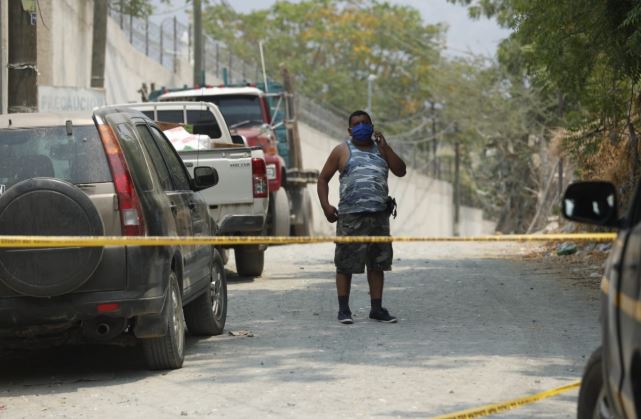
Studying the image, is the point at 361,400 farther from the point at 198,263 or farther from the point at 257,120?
the point at 257,120

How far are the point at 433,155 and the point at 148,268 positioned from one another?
54.6m

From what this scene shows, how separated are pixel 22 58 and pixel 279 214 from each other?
4.96 m

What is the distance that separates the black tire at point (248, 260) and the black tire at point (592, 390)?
1112 centimetres

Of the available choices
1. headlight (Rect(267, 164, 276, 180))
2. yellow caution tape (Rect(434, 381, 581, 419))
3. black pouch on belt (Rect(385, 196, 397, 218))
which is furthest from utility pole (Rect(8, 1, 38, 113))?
yellow caution tape (Rect(434, 381, 581, 419))

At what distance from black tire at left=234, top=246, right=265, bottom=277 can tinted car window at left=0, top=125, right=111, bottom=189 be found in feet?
25.0

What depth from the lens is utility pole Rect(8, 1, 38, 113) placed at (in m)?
14.2

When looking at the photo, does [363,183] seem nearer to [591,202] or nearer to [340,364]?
[340,364]

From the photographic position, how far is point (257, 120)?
21.3 m

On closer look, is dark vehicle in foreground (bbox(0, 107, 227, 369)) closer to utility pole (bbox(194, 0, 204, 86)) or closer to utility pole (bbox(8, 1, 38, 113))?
utility pole (bbox(8, 1, 38, 113))

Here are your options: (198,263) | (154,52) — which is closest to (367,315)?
(198,263)

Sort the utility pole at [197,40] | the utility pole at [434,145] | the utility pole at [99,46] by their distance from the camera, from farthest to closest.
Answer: the utility pole at [434,145]
the utility pole at [197,40]
the utility pole at [99,46]

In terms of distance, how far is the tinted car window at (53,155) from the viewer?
8.22 metres

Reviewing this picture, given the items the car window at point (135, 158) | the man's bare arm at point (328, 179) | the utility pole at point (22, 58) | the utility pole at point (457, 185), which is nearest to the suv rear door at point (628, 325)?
the car window at point (135, 158)

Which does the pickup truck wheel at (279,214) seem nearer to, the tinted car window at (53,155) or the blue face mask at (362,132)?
the blue face mask at (362,132)
